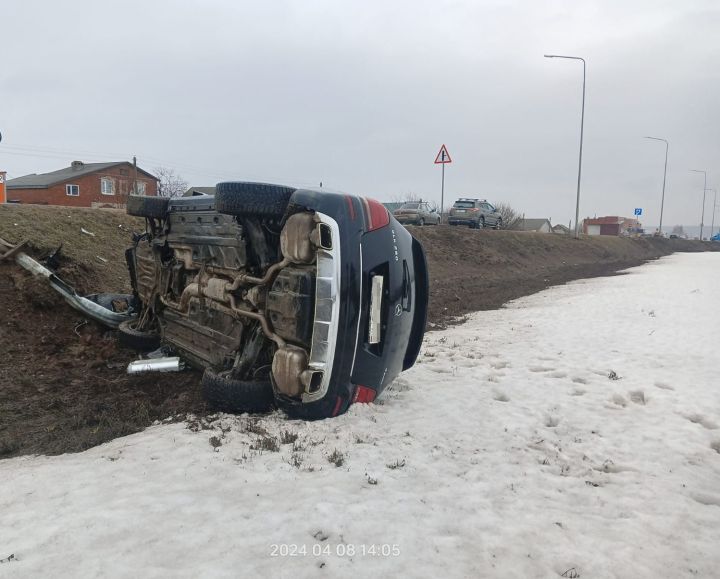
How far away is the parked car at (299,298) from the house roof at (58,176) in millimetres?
46220

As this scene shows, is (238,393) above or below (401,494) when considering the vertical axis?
above

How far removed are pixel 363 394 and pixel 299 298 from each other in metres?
0.83

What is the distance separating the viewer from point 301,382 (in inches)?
118

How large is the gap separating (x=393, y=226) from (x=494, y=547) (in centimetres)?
211

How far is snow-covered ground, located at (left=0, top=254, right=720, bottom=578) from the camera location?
6.57 ft

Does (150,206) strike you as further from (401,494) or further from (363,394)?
(401,494)

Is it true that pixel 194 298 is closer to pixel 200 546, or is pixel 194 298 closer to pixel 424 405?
pixel 424 405

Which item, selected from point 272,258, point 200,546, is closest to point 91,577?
point 200,546

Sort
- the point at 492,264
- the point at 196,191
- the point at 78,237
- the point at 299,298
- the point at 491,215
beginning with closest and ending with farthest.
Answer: the point at 299,298 → the point at 196,191 → the point at 78,237 → the point at 492,264 → the point at 491,215

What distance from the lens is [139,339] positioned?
16.4 ft

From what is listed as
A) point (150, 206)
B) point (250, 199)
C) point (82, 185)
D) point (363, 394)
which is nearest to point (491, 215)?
point (150, 206)

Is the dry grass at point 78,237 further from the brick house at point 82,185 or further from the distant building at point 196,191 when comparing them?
the brick house at point 82,185

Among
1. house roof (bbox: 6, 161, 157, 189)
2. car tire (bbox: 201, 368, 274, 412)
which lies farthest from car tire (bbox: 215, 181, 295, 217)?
house roof (bbox: 6, 161, 157, 189)

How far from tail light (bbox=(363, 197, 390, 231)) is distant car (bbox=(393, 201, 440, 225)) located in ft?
63.0
